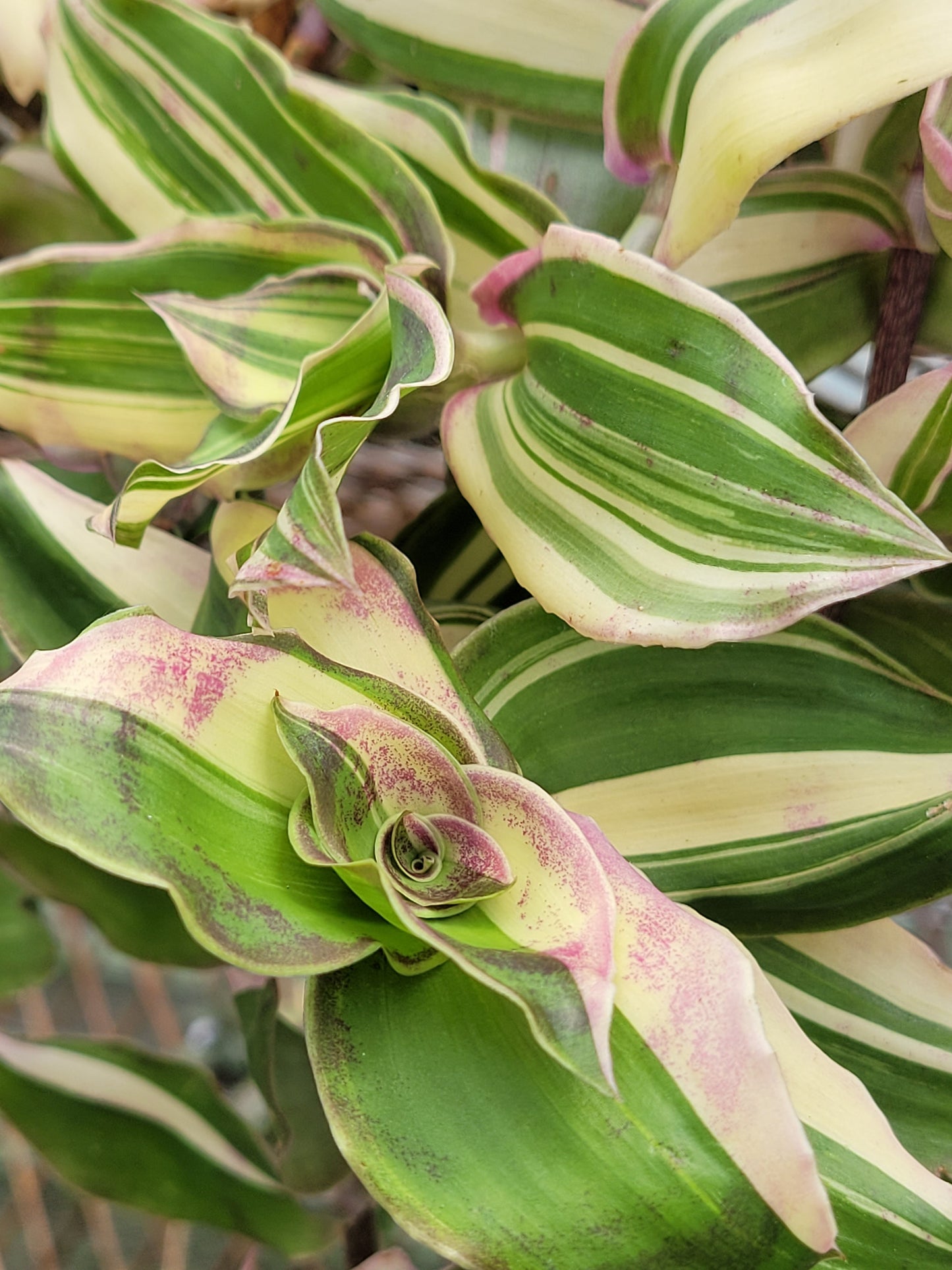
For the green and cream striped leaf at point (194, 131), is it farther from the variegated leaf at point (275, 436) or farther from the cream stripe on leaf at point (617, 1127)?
the cream stripe on leaf at point (617, 1127)

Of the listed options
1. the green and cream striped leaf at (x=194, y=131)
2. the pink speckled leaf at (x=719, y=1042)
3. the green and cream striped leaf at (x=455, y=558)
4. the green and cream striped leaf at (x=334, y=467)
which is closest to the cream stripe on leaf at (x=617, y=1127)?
the pink speckled leaf at (x=719, y=1042)

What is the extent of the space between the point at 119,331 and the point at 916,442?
362 millimetres

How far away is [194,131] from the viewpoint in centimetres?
49

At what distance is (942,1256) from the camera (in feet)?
1.04

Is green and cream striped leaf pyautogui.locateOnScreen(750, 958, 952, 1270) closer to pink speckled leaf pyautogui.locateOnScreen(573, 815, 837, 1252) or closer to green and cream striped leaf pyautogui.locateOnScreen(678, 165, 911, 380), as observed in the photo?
pink speckled leaf pyautogui.locateOnScreen(573, 815, 837, 1252)

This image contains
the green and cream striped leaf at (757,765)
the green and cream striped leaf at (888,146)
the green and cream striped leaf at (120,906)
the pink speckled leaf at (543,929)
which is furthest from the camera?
the green and cream striped leaf at (120,906)

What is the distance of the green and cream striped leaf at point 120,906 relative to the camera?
1.88ft

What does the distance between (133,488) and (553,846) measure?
7.1 inches

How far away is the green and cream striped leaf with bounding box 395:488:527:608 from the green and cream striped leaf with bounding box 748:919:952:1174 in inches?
8.2

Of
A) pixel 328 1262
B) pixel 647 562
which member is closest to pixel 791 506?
pixel 647 562

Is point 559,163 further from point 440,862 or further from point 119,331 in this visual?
point 440,862

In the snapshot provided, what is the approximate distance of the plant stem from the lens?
0.46m

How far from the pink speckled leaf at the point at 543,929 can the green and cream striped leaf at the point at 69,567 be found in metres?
0.22

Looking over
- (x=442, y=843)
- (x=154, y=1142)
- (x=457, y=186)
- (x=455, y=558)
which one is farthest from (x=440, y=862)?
(x=154, y=1142)
